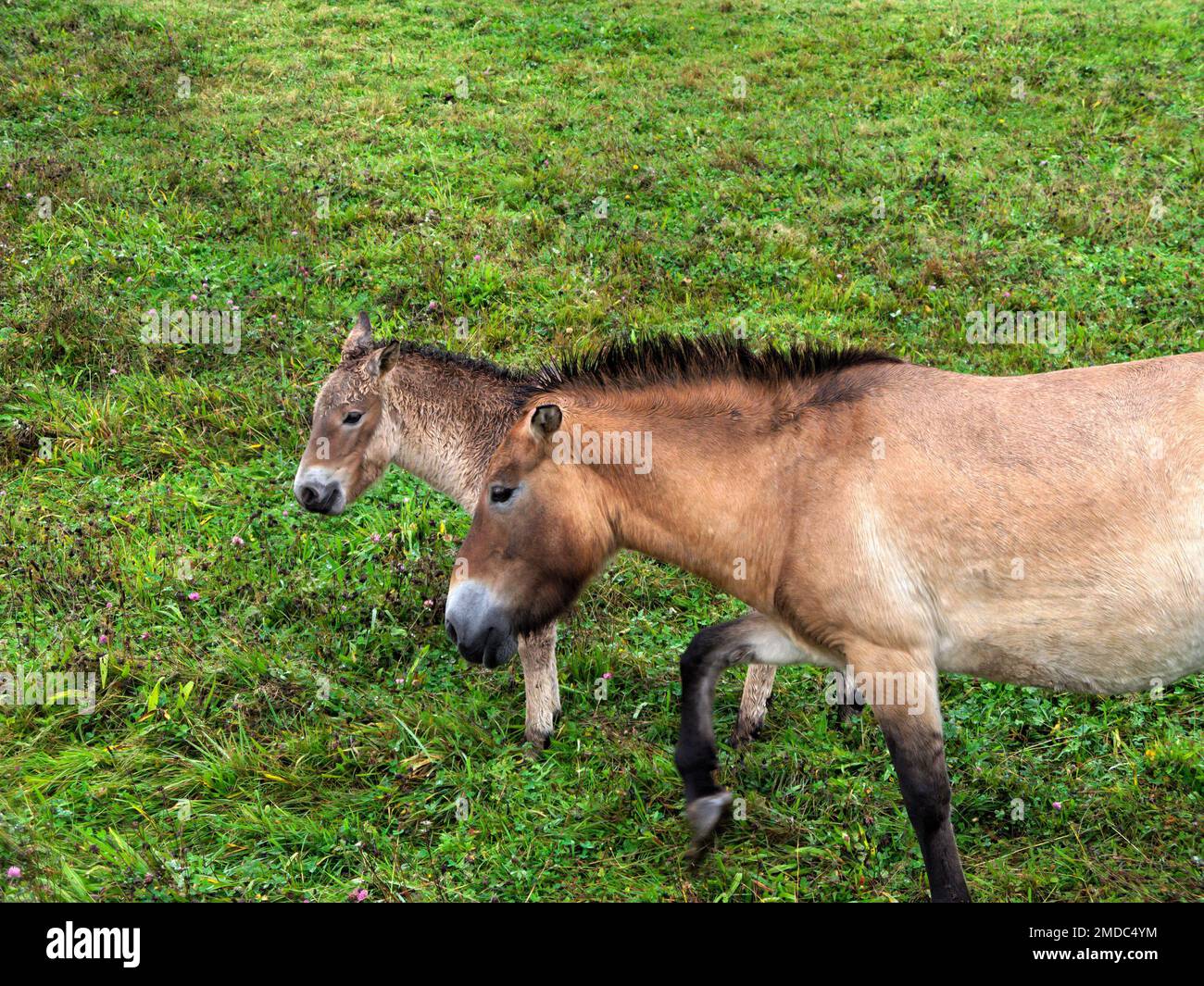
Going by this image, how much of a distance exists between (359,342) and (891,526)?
4.27 meters

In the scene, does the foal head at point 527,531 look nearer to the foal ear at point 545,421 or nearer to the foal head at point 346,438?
the foal ear at point 545,421

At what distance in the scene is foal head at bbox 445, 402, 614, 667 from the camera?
4.74 meters

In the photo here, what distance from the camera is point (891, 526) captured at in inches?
179

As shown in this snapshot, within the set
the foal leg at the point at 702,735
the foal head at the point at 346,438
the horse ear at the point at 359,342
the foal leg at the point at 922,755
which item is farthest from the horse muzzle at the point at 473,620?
the horse ear at the point at 359,342

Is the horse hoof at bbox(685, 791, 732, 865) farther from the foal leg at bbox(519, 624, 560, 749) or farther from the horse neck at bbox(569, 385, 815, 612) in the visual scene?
the foal leg at bbox(519, 624, 560, 749)

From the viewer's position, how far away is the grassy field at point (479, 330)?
5367 millimetres

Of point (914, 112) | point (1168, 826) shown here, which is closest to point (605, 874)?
point (1168, 826)

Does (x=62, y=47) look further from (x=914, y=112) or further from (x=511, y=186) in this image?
(x=914, y=112)

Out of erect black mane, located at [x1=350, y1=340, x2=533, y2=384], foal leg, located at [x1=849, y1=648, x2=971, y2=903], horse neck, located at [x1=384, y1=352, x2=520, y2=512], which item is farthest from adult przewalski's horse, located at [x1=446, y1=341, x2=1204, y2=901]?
erect black mane, located at [x1=350, y1=340, x2=533, y2=384]

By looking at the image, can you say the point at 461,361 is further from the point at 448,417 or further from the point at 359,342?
the point at 359,342

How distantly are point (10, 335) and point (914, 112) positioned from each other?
36.4ft

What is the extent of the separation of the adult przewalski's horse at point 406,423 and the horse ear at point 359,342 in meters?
0.12

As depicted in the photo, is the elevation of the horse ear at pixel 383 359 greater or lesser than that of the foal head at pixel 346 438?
greater

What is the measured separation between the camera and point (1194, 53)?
47.8 ft
